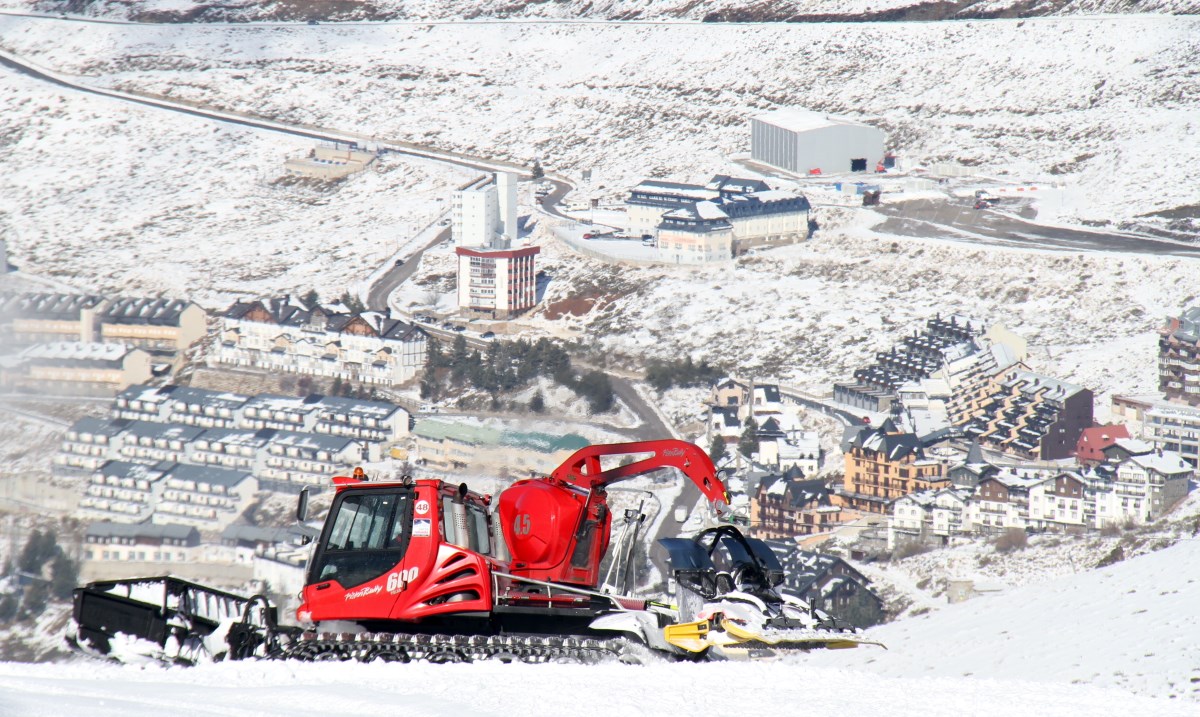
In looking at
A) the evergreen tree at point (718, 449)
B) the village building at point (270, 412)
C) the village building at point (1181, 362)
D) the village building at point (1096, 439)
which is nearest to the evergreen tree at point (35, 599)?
the village building at point (270, 412)

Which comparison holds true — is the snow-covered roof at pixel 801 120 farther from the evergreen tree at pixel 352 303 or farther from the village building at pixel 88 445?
the village building at pixel 88 445

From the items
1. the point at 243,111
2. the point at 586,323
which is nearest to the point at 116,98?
the point at 243,111

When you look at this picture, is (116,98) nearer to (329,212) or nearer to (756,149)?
(329,212)

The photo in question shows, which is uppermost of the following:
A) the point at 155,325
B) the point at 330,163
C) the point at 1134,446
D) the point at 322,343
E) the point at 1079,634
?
the point at 330,163

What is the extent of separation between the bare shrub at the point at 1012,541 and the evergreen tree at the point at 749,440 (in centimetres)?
1666

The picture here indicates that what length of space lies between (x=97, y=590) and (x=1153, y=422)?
6478 cm

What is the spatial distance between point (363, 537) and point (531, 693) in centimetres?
337

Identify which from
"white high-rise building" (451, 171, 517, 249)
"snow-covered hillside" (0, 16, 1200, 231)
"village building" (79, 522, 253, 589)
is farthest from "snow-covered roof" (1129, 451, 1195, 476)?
"white high-rise building" (451, 171, 517, 249)

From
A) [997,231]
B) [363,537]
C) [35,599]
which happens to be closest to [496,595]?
[363,537]

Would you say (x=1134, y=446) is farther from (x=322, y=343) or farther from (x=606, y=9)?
(x=606, y=9)

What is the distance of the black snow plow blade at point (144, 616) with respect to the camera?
731 inches

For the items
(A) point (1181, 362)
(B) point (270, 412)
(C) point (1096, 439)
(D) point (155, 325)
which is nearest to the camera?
(C) point (1096, 439)

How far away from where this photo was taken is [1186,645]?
65.8 feet

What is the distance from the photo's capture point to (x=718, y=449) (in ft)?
248
